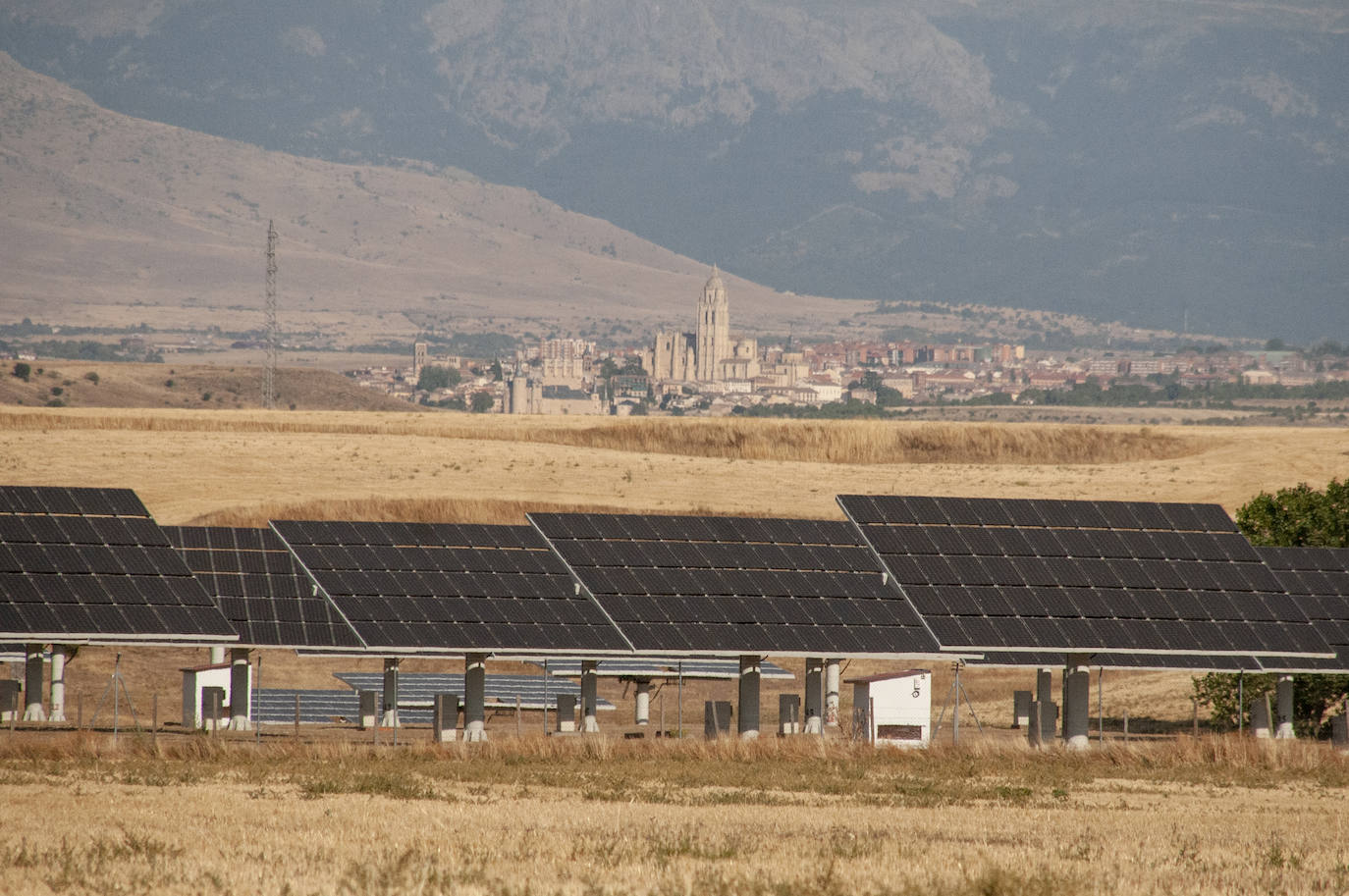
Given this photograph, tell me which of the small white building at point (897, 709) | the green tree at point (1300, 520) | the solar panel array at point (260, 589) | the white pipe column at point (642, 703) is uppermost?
the green tree at point (1300, 520)

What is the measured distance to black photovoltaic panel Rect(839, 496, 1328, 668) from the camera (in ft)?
144

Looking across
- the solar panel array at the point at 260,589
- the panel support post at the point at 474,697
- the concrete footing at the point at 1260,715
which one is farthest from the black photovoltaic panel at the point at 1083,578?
the solar panel array at the point at 260,589

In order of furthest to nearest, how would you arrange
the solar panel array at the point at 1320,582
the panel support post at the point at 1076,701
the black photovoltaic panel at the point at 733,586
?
the solar panel array at the point at 1320,582, the panel support post at the point at 1076,701, the black photovoltaic panel at the point at 733,586

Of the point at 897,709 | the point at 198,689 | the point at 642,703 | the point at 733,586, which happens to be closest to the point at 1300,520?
the point at 897,709

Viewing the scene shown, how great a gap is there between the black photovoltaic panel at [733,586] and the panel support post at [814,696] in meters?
1.47

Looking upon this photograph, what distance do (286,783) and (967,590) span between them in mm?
17057

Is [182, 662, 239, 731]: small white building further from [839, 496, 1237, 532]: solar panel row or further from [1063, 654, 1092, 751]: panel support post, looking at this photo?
[1063, 654, 1092, 751]: panel support post

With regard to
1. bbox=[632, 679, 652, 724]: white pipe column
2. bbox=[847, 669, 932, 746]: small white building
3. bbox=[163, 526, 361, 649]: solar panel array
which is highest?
bbox=[163, 526, 361, 649]: solar panel array

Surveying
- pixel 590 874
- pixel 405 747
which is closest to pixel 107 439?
pixel 405 747

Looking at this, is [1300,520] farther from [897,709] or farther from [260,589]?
[260,589]

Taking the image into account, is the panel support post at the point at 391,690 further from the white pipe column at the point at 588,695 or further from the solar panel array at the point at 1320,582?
the solar panel array at the point at 1320,582

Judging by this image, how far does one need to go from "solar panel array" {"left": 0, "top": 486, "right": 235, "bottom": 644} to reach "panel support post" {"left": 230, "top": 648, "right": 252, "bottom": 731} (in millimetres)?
4549

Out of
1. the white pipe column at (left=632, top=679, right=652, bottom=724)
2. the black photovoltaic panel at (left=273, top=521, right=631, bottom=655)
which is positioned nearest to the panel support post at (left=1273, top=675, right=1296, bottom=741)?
the black photovoltaic panel at (left=273, top=521, right=631, bottom=655)

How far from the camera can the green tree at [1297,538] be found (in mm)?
50031
